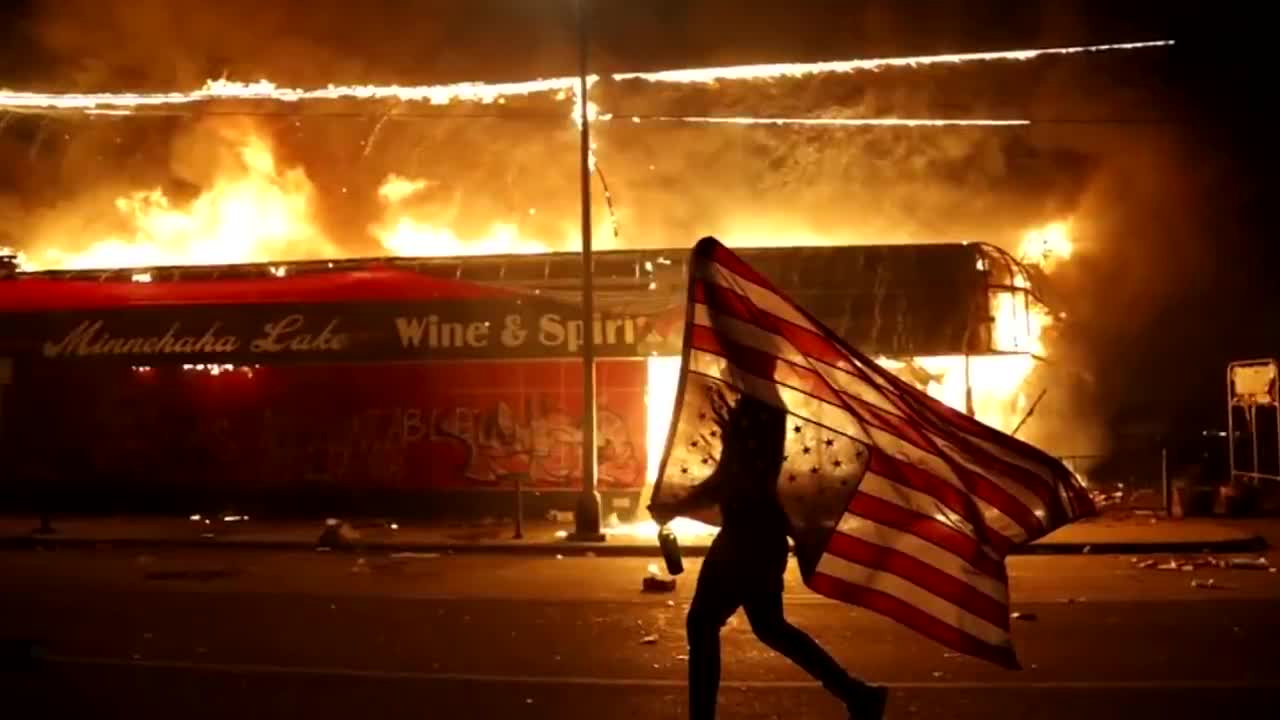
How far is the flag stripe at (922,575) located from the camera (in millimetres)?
5883

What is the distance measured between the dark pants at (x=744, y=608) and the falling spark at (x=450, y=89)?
21010 millimetres

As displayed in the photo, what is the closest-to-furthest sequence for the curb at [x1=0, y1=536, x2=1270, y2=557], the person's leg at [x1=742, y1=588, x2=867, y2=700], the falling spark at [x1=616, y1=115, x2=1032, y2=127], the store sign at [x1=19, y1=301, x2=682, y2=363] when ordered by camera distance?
1. the person's leg at [x1=742, y1=588, x2=867, y2=700]
2. the curb at [x1=0, y1=536, x2=1270, y2=557]
3. the store sign at [x1=19, y1=301, x2=682, y2=363]
4. the falling spark at [x1=616, y1=115, x2=1032, y2=127]

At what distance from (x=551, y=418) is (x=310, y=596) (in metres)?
9.21

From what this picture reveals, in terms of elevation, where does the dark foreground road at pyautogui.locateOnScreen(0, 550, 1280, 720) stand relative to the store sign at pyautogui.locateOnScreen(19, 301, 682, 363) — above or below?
below

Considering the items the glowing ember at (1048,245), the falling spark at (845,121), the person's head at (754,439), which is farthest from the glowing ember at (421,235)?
the person's head at (754,439)

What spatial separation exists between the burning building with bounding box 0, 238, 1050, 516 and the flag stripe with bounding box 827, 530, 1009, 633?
14623 mm

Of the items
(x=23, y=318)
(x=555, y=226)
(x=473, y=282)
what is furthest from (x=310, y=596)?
(x=555, y=226)

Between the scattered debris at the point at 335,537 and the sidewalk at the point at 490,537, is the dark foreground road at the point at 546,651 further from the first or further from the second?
the scattered debris at the point at 335,537

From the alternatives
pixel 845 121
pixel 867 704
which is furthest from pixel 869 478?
pixel 845 121

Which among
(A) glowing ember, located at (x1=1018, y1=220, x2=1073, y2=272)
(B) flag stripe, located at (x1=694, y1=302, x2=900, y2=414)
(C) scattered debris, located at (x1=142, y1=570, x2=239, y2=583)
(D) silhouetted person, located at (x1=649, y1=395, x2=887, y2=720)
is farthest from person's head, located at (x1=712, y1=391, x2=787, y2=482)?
(A) glowing ember, located at (x1=1018, y1=220, x2=1073, y2=272)

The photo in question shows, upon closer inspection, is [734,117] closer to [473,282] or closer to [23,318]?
[473,282]

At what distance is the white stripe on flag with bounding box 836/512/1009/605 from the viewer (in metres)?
5.88

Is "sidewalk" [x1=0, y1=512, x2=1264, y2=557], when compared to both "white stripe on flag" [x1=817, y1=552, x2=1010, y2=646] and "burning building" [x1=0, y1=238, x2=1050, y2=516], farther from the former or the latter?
"white stripe on flag" [x1=817, y1=552, x2=1010, y2=646]

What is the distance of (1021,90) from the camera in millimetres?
27062
